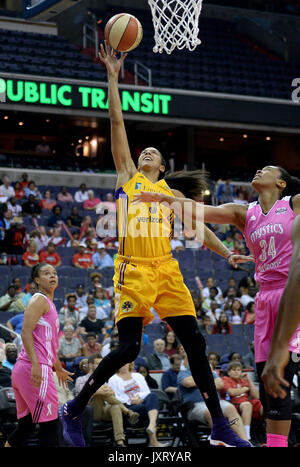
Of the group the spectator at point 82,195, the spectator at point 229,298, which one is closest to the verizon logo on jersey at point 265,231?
the spectator at point 229,298

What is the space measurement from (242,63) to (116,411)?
758 inches

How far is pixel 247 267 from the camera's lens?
17.0 meters

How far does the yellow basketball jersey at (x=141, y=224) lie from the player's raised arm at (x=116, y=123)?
0.09 meters

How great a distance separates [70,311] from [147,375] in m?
2.66

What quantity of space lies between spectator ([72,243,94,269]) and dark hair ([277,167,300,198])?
1008cm

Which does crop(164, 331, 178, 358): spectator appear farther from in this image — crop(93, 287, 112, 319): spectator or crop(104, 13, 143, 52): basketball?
crop(104, 13, 143, 52): basketball

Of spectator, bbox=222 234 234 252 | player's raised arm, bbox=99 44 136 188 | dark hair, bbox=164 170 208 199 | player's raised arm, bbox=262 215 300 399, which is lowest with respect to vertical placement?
player's raised arm, bbox=262 215 300 399

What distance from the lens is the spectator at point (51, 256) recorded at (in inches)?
587

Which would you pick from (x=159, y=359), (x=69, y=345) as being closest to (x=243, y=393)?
(x=159, y=359)

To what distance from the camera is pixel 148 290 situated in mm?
5457

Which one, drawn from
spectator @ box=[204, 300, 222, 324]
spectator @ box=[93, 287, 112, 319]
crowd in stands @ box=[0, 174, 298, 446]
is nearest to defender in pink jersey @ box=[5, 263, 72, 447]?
crowd in stands @ box=[0, 174, 298, 446]

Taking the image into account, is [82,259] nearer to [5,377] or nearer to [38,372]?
[5,377]

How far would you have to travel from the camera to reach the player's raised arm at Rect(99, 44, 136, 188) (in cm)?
566

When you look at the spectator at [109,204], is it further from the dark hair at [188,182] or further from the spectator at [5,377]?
the dark hair at [188,182]
